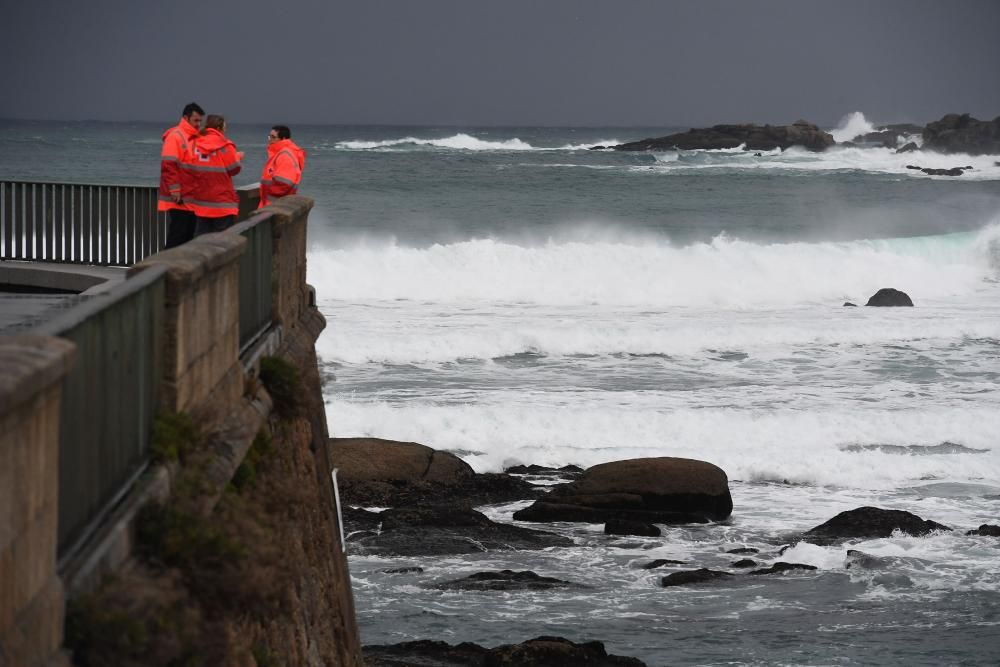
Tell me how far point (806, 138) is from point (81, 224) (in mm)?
128468

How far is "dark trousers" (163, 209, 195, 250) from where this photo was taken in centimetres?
1151

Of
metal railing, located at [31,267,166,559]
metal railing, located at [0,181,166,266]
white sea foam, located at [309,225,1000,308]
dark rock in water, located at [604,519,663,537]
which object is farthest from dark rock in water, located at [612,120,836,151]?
metal railing, located at [31,267,166,559]

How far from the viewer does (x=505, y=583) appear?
48.9ft

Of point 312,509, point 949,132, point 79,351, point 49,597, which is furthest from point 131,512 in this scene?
point 949,132

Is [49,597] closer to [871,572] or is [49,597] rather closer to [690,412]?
[871,572]

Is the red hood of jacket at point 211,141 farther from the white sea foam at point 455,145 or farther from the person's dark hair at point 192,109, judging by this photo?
the white sea foam at point 455,145

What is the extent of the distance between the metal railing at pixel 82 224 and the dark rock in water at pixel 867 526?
8.06 meters

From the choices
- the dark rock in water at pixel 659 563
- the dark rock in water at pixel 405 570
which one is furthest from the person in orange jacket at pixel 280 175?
the dark rock in water at pixel 659 563

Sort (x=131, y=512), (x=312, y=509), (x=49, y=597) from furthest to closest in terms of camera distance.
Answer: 1. (x=312, y=509)
2. (x=131, y=512)
3. (x=49, y=597)

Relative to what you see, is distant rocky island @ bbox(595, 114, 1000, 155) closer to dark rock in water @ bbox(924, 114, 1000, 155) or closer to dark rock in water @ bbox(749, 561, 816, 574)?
dark rock in water @ bbox(924, 114, 1000, 155)

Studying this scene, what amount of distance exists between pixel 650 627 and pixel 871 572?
304 centimetres

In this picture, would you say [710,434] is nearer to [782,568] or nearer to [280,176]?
[782,568]

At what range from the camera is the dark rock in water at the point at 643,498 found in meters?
17.4

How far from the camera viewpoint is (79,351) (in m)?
4.70
